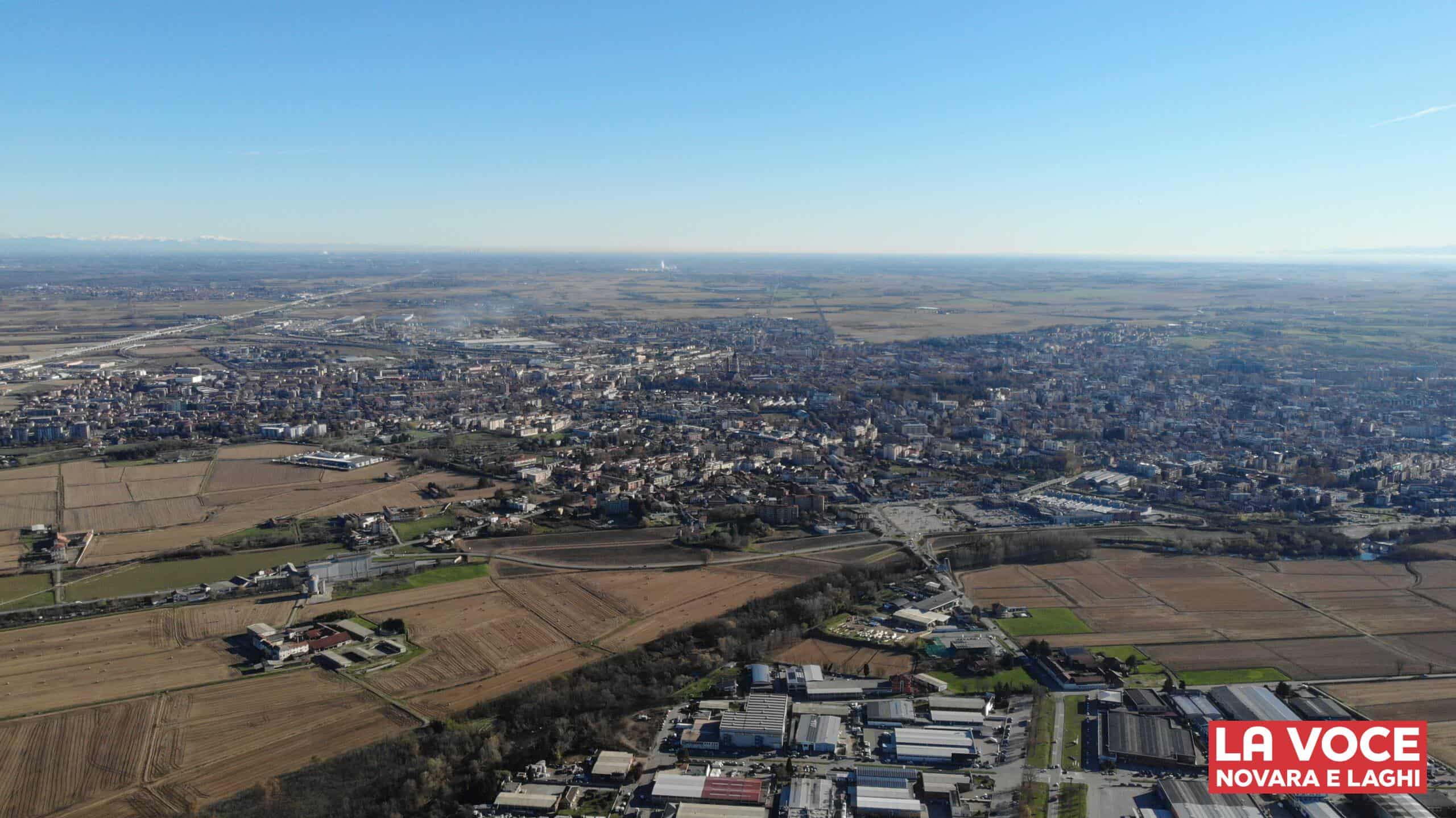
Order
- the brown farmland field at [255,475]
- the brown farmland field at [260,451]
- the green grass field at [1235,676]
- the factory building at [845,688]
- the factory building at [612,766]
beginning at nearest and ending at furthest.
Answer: the factory building at [612,766]
the factory building at [845,688]
the green grass field at [1235,676]
the brown farmland field at [255,475]
the brown farmland field at [260,451]

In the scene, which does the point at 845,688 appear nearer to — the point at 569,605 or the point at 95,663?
the point at 569,605

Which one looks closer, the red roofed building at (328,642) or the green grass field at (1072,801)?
the green grass field at (1072,801)

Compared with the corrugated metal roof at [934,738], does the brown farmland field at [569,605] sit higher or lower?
lower

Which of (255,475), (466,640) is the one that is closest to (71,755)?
(466,640)

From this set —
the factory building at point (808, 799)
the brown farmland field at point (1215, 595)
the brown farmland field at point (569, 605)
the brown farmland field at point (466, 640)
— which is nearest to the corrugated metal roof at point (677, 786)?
the factory building at point (808, 799)

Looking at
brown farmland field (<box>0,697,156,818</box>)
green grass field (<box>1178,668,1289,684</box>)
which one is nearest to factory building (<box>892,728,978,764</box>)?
green grass field (<box>1178,668,1289,684</box>)

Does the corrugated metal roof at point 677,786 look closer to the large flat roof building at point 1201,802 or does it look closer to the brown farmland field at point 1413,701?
the large flat roof building at point 1201,802

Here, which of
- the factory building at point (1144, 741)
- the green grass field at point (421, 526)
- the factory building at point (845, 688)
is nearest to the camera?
the factory building at point (1144, 741)
